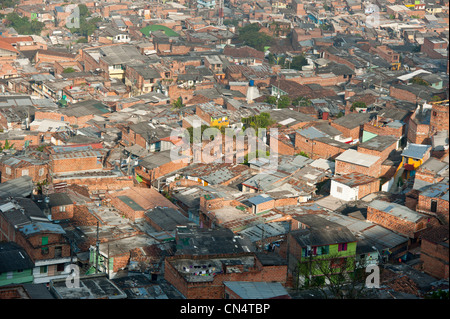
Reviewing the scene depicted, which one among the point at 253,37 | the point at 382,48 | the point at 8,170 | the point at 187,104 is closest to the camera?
the point at 8,170

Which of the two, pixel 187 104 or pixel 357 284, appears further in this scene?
pixel 187 104

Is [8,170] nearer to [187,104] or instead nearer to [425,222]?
[187,104]

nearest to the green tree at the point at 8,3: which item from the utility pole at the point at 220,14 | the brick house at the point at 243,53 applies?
the utility pole at the point at 220,14

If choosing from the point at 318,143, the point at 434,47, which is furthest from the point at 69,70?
the point at 434,47

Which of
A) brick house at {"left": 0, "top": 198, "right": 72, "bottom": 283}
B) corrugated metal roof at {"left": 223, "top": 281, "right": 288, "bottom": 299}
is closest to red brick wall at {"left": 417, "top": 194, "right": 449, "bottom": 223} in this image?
corrugated metal roof at {"left": 223, "top": 281, "right": 288, "bottom": 299}

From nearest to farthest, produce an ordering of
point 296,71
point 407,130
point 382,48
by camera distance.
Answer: point 407,130
point 296,71
point 382,48

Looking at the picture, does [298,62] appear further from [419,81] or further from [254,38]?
[419,81]

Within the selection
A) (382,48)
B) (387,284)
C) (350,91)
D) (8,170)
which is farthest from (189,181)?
(382,48)
